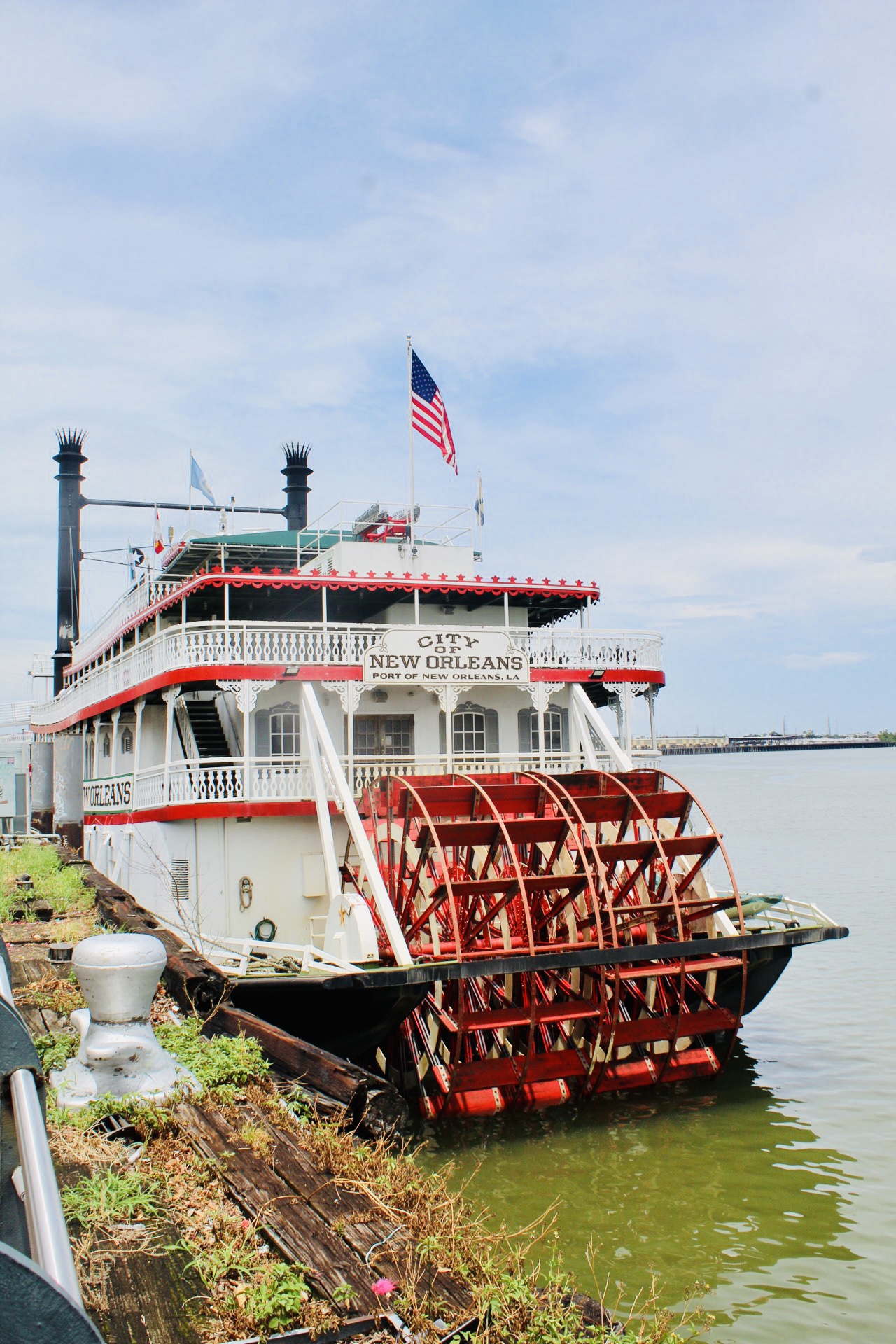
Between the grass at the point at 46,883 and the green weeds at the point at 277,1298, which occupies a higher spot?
the grass at the point at 46,883

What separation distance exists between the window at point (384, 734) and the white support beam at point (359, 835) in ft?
3.93

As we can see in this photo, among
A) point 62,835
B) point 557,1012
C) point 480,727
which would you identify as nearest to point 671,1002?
point 557,1012

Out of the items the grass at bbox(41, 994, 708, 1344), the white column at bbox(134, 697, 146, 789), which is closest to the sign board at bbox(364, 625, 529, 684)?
the white column at bbox(134, 697, 146, 789)

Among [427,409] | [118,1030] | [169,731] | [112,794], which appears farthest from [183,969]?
[112,794]

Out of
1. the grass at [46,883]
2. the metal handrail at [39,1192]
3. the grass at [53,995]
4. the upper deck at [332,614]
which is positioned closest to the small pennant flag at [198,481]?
the upper deck at [332,614]

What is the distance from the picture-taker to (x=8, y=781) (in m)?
43.0

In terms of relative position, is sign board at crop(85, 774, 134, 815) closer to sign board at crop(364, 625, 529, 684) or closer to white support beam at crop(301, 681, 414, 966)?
white support beam at crop(301, 681, 414, 966)

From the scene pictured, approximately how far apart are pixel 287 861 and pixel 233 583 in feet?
12.0

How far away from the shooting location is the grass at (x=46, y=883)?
44.4ft

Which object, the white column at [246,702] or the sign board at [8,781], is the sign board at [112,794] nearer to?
the white column at [246,702]

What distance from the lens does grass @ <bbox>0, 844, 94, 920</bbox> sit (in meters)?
13.5

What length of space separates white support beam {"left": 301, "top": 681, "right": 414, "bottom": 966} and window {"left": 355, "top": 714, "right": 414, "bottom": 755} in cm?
120

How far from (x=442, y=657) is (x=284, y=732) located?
2777 mm

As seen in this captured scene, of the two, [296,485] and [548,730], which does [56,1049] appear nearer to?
[548,730]
